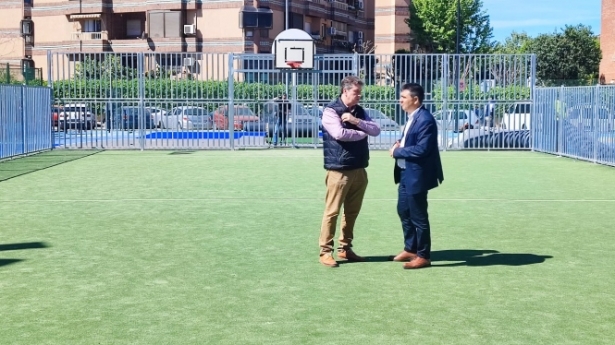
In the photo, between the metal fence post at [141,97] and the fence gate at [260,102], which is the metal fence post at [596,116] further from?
the metal fence post at [141,97]

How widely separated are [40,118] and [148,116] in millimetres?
3520

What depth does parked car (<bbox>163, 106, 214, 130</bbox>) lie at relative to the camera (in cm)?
2572

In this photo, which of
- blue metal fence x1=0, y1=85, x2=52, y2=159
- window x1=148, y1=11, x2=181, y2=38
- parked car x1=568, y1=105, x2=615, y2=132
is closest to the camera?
parked car x1=568, y1=105, x2=615, y2=132

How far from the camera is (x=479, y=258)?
8.34 meters

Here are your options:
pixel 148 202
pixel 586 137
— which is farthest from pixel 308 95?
pixel 148 202

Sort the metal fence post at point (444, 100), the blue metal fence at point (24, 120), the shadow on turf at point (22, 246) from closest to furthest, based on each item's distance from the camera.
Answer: the shadow on turf at point (22, 246), the blue metal fence at point (24, 120), the metal fence post at point (444, 100)

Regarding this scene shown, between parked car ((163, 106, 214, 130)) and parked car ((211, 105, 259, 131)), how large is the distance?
0.22 meters

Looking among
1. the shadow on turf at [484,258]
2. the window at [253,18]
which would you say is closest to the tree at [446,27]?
the window at [253,18]

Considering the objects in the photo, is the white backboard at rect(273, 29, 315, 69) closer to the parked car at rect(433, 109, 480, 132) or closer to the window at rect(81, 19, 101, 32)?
the parked car at rect(433, 109, 480, 132)

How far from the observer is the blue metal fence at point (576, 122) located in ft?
62.9

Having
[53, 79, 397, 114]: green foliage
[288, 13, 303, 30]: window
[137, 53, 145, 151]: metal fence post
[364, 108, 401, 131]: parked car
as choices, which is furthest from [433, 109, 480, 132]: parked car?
[288, 13, 303, 30]: window

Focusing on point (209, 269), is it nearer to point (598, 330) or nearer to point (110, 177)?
point (598, 330)

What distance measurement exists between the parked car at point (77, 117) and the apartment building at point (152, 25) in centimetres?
2075

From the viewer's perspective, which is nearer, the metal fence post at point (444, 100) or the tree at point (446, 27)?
the metal fence post at point (444, 100)
